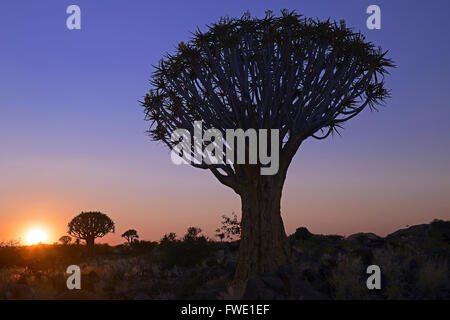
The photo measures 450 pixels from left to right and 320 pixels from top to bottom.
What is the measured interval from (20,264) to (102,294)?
12.8m

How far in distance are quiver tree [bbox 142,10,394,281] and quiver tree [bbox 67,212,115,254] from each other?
2399 centimetres

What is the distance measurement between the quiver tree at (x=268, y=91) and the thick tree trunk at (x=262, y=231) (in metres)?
0.03

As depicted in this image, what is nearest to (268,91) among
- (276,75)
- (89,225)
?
(276,75)

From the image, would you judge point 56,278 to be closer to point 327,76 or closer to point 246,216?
point 246,216

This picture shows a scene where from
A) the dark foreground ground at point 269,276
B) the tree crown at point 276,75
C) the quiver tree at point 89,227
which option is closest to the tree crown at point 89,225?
the quiver tree at point 89,227

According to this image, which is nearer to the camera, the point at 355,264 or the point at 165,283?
the point at 355,264

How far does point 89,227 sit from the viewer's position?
3478 cm

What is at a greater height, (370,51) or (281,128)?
(370,51)

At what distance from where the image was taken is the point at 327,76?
1282cm

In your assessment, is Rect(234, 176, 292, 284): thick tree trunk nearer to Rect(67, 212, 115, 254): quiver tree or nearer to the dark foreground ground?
the dark foreground ground

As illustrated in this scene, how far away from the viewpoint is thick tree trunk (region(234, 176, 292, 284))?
479 inches

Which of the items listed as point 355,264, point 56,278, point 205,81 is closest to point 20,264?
point 56,278
